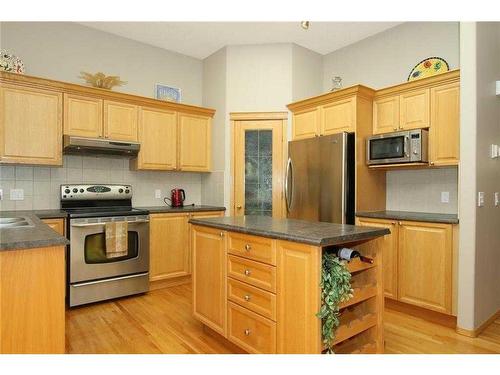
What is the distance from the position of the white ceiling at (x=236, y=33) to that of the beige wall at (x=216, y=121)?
0.74 feet

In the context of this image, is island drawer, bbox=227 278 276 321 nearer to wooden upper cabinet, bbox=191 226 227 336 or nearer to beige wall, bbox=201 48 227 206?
wooden upper cabinet, bbox=191 226 227 336

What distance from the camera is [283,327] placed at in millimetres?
1817

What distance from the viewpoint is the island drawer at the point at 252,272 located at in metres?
1.91

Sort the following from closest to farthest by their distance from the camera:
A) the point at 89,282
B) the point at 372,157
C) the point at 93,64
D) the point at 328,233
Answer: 1. the point at 328,233
2. the point at 89,282
3. the point at 372,157
4. the point at 93,64

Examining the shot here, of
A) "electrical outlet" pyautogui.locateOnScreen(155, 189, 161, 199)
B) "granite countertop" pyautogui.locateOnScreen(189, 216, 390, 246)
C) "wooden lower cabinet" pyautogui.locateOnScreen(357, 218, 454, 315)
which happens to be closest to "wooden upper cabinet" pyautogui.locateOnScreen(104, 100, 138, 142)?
"electrical outlet" pyautogui.locateOnScreen(155, 189, 161, 199)

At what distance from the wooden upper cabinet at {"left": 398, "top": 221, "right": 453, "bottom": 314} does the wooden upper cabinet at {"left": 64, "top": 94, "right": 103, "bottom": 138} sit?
125 inches

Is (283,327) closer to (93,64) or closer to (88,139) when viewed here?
(88,139)

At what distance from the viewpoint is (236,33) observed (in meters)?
3.95

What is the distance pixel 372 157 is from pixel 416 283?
4.14ft

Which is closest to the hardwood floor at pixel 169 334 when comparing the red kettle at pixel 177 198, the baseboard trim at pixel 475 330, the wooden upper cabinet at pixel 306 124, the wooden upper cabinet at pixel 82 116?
the baseboard trim at pixel 475 330

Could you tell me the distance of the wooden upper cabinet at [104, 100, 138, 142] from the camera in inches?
141

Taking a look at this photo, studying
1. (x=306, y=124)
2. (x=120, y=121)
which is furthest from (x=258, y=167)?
(x=120, y=121)

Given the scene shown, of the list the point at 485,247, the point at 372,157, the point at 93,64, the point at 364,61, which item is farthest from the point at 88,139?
the point at 485,247
